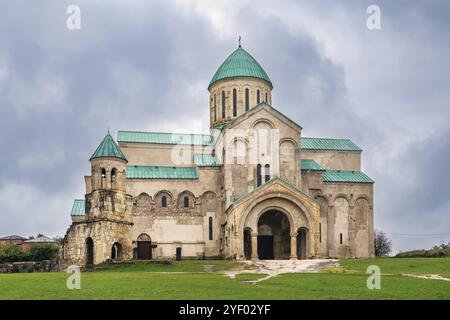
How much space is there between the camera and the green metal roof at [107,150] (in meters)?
48.4

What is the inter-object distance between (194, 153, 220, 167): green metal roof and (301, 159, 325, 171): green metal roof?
7910 mm

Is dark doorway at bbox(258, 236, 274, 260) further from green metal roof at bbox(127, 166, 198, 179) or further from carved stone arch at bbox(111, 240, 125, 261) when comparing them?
carved stone arch at bbox(111, 240, 125, 261)

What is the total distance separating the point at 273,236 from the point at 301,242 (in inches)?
120

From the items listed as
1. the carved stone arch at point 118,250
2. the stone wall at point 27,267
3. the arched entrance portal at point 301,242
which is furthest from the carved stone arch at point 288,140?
the stone wall at point 27,267

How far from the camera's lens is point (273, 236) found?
55125mm

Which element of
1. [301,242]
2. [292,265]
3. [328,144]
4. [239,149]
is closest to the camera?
[292,265]

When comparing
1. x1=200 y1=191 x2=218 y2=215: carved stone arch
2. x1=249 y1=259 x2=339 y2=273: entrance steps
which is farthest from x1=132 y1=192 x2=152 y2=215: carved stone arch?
x1=249 y1=259 x2=339 y2=273: entrance steps

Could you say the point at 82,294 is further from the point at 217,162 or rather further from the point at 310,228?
the point at 217,162

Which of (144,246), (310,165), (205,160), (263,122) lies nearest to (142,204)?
(144,246)

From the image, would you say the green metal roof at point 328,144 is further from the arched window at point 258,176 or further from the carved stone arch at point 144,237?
the carved stone arch at point 144,237

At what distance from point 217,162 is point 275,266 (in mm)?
17453

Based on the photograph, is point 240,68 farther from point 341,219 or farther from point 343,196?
point 341,219
